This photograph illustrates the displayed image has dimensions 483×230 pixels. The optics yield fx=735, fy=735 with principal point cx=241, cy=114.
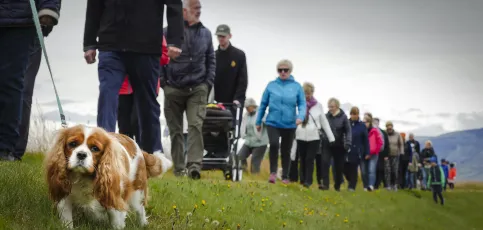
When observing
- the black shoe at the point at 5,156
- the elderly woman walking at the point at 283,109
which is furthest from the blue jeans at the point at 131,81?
the elderly woman walking at the point at 283,109

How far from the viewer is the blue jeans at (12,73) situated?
7266 millimetres

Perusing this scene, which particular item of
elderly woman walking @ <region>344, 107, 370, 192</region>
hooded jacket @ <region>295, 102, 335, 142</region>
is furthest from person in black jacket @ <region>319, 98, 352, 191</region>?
elderly woman walking @ <region>344, 107, 370, 192</region>

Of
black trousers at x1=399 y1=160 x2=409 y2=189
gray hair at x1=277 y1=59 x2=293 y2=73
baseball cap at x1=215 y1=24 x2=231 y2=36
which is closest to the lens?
gray hair at x1=277 y1=59 x2=293 y2=73

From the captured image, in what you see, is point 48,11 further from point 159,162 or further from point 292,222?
point 292,222

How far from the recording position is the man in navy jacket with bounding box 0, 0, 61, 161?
7.23 metres

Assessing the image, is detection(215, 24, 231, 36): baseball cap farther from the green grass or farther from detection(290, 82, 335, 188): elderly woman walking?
the green grass

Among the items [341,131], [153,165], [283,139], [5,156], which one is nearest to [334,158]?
[341,131]

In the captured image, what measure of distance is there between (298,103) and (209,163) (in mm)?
2250

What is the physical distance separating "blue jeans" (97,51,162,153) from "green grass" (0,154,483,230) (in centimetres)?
87

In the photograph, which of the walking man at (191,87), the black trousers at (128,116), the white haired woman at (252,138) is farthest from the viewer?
the white haired woman at (252,138)

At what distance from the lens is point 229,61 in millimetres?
15219

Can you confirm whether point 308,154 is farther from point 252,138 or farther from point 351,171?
point 351,171

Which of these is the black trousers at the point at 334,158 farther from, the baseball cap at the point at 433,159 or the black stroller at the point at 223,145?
the baseball cap at the point at 433,159

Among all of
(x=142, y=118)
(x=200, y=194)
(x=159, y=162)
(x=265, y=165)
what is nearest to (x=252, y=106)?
(x=265, y=165)
